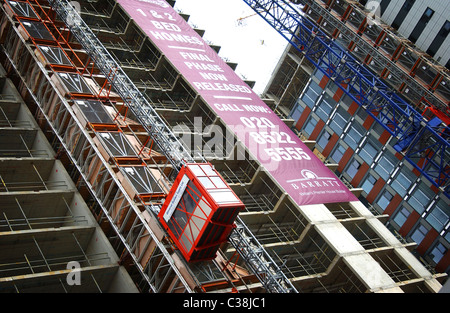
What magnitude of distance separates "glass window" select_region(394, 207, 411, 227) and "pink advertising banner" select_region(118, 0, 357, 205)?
32.7 feet

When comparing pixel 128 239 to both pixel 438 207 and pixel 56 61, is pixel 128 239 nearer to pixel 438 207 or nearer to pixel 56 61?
pixel 56 61

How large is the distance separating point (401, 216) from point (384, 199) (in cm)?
246

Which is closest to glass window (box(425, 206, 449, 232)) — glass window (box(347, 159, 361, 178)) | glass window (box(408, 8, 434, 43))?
glass window (box(347, 159, 361, 178))

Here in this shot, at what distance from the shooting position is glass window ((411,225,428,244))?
54.9 meters

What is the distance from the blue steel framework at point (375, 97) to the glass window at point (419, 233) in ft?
15.9

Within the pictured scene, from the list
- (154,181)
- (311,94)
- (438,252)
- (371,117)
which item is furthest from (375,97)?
(154,181)

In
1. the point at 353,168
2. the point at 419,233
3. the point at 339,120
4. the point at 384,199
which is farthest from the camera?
the point at 339,120

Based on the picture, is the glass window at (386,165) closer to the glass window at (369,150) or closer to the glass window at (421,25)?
the glass window at (369,150)

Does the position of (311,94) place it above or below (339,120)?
above

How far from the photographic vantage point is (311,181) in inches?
1858

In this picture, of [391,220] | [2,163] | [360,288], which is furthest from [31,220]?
[391,220]

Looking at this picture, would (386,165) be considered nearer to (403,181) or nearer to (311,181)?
(403,181)

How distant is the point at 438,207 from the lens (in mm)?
54219

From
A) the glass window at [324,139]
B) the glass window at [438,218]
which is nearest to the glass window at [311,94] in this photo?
the glass window at [324,139]
